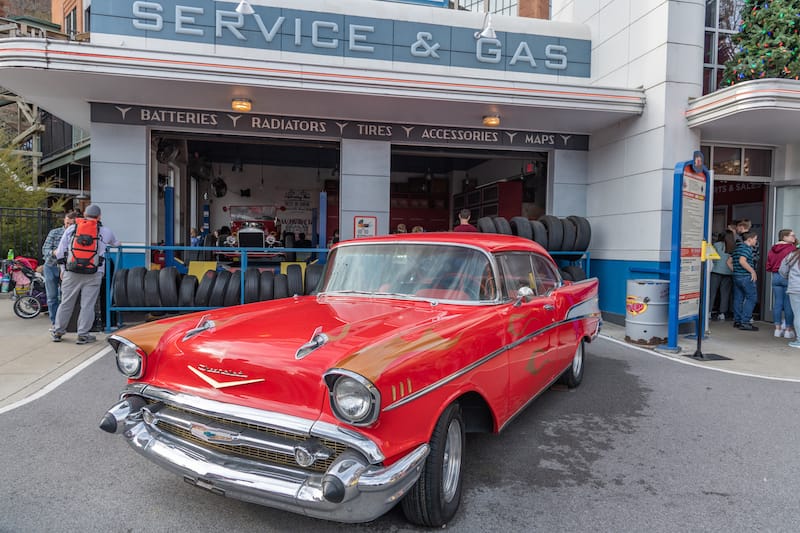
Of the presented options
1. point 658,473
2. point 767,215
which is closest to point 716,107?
point 767,215

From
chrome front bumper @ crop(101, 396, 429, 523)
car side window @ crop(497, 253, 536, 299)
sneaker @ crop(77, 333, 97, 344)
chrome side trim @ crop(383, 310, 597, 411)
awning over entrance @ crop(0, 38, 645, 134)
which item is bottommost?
sneaker @ crop(77, 333, 97, 344)

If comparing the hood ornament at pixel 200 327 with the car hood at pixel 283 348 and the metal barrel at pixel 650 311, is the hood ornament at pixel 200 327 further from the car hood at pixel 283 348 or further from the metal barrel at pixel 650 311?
the metal barrel at pixel 650 311

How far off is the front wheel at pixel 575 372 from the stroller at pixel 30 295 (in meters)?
8.96

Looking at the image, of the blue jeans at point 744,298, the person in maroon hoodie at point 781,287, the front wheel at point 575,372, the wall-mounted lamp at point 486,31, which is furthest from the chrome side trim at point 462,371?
the wall-mounted lamp at point 486,31

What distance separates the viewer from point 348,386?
2256 millimetres

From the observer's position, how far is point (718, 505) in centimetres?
303

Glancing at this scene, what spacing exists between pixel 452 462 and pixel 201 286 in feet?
19.7

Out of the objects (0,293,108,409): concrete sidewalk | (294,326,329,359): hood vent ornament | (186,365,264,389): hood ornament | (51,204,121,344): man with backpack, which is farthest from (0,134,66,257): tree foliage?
(294,326,329,359): hood vent ornament

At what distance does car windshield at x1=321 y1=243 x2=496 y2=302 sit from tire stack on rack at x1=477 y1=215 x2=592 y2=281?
5310mm

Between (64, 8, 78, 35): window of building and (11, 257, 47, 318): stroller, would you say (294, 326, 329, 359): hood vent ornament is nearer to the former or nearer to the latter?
(11, 257, 47, 318): stroller

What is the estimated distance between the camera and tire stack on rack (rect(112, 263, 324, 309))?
7484mm

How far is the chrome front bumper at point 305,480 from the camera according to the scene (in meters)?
2.14

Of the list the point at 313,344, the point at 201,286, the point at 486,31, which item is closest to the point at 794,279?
the point at 486,31

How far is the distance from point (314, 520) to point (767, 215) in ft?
34.5
